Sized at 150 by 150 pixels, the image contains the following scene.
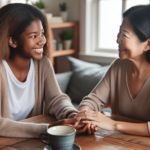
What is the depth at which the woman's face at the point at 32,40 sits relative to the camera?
5.17 feet

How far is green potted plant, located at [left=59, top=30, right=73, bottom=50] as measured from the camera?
3.60 metres

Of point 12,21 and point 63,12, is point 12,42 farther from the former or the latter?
point 63,12

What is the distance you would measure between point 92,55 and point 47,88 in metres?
1.81

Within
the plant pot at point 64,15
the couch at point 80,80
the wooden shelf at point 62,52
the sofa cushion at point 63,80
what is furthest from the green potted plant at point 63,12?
the sofa cushion at point 63,80

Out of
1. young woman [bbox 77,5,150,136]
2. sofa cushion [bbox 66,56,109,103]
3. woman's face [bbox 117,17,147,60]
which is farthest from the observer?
sofa cushion [bbox 66,56,109,103]

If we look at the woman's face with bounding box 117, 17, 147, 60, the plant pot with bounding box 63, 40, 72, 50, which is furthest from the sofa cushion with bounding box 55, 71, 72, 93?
the woman's face with bounding box 117, 17, 147, 60

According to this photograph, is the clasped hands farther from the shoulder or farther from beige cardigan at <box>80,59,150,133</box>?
the shoulder

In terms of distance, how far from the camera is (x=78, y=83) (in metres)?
3.01

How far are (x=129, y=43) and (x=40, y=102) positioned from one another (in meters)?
0.76

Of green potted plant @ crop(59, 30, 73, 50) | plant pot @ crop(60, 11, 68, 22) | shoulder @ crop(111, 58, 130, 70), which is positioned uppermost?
plant pot @ crop(60, 11, 68, 22)

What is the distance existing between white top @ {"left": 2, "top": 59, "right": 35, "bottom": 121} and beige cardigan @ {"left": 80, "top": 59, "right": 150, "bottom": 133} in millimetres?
373

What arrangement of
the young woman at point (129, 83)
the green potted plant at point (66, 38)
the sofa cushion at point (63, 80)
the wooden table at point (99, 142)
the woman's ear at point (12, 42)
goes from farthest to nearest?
the green potted plant at point (66, 38) → the sofa cushion at point (63, 80) → the woman's ear at point (12, 42) → the young woman at point (129, 83) → the wooden table at point (99, 142)

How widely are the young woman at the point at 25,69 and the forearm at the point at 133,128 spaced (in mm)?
349

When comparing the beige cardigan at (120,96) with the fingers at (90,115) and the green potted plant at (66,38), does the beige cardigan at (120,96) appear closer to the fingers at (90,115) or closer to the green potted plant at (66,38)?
the fingers at (90,115)
